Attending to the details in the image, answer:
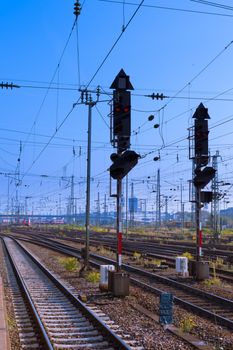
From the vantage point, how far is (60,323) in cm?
1131

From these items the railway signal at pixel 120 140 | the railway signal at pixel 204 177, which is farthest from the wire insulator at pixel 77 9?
the railway signal at pixel 204 177

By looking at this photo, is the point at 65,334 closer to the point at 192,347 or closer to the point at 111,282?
the point at 192,347

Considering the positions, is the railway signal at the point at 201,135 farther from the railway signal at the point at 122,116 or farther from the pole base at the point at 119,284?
the pole base at the point at 119,284

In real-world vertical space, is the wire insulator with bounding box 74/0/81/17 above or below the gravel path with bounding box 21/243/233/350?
above

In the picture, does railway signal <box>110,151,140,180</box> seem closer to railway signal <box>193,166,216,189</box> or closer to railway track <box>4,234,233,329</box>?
railway track <box>4,234,233,329</box>

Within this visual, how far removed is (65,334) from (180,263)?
437 inches

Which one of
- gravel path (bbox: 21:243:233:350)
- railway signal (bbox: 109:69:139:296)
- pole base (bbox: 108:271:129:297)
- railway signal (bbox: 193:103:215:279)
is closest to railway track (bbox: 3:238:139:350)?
gravel path (bbox: 21:243:233:350)

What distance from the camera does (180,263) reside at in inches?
A: 813

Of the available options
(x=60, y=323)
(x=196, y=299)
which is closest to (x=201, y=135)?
(x=196, y=299)

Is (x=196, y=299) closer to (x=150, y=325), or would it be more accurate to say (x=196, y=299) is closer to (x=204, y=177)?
(x=150, y=325)

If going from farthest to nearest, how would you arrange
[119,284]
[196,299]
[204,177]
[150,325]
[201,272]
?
[204,177] → [201,272] → [196,299] → [119,284] → [150,325]

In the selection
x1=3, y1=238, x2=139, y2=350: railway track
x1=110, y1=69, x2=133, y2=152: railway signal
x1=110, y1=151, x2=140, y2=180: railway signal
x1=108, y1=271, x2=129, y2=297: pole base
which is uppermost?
x1=110, y1=69, x2=133, y2=152: railway signal

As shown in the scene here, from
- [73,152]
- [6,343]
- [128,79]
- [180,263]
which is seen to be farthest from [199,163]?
[73,152]

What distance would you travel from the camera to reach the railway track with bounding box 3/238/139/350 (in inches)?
368
